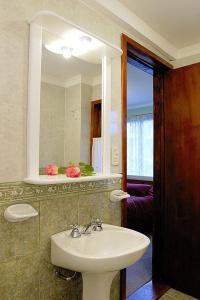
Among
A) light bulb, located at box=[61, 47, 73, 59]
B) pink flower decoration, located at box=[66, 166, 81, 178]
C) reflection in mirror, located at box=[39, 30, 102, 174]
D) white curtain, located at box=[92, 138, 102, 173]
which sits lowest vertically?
pink flower decoration, located at box=[66, 166, 81, 178]

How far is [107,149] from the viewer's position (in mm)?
1638

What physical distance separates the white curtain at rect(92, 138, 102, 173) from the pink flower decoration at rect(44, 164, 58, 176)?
0.31m

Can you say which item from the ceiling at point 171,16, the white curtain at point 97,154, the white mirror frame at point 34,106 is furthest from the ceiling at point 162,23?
the white curtain at point 97,154

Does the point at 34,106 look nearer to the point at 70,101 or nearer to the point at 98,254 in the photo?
the point at 70,101

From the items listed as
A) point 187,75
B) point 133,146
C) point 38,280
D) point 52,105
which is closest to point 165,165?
point 187,75

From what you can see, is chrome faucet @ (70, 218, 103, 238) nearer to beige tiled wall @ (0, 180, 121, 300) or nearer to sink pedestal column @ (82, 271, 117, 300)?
beige tiled wall @ (0, 180, 121, 300)

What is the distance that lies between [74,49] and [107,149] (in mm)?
695

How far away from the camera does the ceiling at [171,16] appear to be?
1.70 meters

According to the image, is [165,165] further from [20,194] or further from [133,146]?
[133,146]

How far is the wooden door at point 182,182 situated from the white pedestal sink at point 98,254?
0.98 meters

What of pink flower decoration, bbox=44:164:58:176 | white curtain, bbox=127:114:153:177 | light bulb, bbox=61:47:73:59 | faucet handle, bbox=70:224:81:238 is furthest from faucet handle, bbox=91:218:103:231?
white curtain, bbox=127:114:153:177

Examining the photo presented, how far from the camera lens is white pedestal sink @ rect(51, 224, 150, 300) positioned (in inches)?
42.3

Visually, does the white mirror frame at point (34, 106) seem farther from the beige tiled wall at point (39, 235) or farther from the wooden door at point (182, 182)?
the wooden door at point (182, 182)

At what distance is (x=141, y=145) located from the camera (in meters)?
5.05
